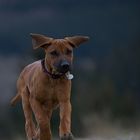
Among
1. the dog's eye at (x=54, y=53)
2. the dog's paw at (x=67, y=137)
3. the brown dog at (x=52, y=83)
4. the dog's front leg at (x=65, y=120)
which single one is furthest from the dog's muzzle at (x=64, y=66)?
the dog's paw at (x=67, y=137)

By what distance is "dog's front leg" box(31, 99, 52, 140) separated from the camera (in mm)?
10312

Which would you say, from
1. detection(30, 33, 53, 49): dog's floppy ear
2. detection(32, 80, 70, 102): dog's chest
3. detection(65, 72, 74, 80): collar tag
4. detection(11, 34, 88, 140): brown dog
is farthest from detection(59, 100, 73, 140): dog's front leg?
detection(30, 33, 53, 49): dog's floppy ear

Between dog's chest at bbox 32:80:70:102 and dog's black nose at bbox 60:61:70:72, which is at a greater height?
dog's black nose at bbox 60:61:70:72

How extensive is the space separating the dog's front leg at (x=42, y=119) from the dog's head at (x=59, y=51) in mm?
462

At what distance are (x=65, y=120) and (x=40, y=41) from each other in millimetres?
872

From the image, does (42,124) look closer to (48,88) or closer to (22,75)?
(48,88)

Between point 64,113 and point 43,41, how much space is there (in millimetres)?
784

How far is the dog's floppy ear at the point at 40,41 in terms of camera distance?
402 inches

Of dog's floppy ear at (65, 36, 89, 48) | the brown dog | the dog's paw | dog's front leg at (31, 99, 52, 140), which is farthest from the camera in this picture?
dog's front leg at (31, 99, 52, 140)

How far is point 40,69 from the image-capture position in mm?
10438

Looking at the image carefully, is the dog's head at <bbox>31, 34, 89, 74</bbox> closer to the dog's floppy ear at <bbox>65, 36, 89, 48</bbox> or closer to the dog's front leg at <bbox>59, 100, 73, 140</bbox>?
the dog's floppy ear at <bbox>65, 36, 89, 48</bbox>

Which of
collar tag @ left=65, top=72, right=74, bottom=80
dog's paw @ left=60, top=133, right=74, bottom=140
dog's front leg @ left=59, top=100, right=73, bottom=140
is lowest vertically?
dog's paw @ left=60, top=133, right=74, bottom=140

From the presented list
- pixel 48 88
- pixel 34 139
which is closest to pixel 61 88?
pixel 48 88

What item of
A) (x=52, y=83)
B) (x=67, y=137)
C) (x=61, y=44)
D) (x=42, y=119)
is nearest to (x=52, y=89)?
(x=52, y=83)
